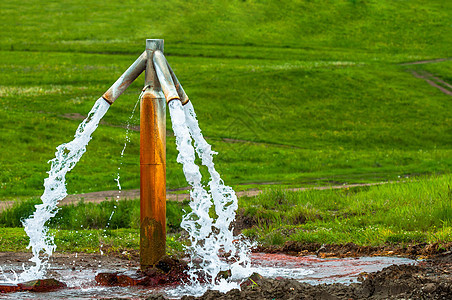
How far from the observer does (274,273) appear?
8.44 m

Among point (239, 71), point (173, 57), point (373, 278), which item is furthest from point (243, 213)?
point (173, 57)

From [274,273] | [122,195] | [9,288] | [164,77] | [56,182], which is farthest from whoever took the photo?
[122,195]

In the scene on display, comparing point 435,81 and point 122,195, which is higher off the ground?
point 435,81

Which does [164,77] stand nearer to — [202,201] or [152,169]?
[152,169]

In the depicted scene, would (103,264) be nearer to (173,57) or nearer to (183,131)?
(183,131)

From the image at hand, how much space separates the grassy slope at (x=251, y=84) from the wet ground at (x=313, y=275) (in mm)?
11242

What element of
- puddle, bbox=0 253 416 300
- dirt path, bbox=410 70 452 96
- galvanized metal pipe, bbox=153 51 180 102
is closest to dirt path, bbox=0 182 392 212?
puddle, bbox=0 253 416 300

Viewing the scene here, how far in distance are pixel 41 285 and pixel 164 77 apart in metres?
2.85

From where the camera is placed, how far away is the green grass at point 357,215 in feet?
33.8

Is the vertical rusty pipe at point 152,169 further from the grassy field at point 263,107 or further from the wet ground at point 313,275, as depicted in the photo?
the grassy field at point 263,107

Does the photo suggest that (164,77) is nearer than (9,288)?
No

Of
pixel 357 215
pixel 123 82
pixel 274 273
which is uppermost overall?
pixel 123 82

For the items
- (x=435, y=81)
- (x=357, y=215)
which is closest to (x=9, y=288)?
(x=357, y=215)

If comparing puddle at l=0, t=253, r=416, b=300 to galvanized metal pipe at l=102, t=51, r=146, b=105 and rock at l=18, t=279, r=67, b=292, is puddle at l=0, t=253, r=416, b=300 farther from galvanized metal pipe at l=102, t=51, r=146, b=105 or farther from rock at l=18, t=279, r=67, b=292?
galvanized metal pipe at l=102, t=51, r=146, b=105
